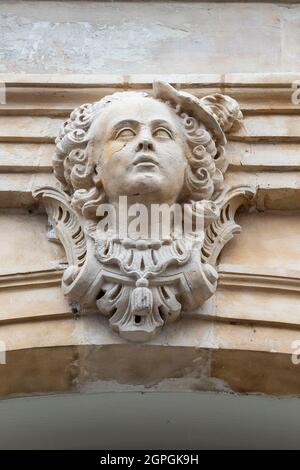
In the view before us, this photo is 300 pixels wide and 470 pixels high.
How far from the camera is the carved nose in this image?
157 inches

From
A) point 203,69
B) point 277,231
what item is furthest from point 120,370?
point 203,69

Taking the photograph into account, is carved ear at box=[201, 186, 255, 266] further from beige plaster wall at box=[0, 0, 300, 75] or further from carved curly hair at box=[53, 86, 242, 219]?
beige plaster wall at box=[0, 0, 300, 75]

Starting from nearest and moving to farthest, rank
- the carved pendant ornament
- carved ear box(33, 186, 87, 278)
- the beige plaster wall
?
the carved pendant ornament
carved ear box(33, 186, 87, 278)
the beige plaster wall

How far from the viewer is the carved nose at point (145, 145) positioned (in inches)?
157

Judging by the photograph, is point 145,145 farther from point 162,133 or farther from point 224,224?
point 224,224

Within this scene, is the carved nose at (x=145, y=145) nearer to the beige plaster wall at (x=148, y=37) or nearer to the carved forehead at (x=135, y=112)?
the carved forehead at (x=135, y=112)

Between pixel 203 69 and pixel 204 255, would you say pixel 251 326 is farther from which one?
pixel 203 69

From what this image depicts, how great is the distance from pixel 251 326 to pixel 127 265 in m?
0.45

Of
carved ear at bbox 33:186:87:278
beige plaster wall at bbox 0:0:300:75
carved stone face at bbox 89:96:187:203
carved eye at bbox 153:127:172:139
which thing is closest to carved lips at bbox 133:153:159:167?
carved stone face at bbox 89:96:187:203

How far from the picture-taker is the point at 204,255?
13.3ft

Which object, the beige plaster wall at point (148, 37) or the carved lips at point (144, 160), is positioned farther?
the beige plaster wall at point (148, 37)

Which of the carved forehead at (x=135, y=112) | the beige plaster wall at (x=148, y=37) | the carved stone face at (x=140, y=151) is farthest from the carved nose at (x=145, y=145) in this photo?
the beige plaster wall at (x=148, y=37)

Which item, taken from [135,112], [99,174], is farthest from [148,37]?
[99,174]

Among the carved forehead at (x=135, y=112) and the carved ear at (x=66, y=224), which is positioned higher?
the carved forehead at (x=135, y=112)
